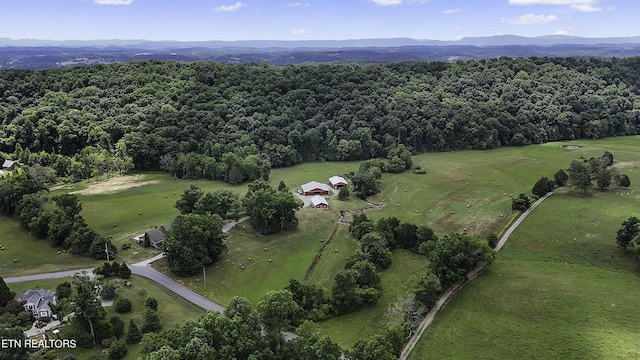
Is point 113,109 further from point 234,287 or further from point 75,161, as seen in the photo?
point 234,287

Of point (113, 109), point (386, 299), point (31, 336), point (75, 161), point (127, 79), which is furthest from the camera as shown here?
point (127, 79)

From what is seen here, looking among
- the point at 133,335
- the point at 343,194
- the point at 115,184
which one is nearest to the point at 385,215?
the point at 343,194

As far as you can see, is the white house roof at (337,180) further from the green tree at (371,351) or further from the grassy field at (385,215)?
the green tree at (371,351)

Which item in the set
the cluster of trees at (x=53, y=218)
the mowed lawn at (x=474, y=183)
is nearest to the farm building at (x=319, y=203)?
the mowed lawn at (x=474, y=183)

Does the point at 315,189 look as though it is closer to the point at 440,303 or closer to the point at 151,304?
the point at 440,303

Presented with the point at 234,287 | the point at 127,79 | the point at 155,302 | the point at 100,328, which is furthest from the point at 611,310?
the point at 127,79

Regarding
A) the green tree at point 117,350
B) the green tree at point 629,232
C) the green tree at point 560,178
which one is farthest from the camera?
the green tree at point 560,178
